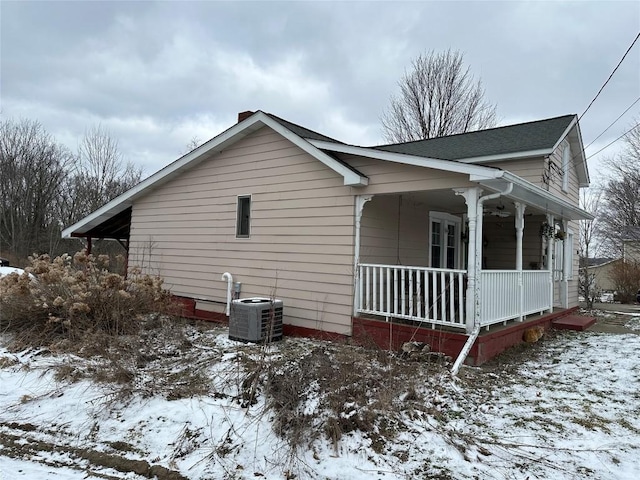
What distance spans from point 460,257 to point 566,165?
3733 millimetres

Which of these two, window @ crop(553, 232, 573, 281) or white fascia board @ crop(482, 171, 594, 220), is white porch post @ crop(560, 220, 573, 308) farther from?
white fascia board @ crop(482, 171, 594, 220)

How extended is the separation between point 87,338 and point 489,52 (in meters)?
14.9

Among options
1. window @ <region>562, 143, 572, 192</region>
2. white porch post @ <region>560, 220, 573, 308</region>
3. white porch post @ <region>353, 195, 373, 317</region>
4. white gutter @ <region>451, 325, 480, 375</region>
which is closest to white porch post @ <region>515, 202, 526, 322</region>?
white gutter @ <region>451, 325, 480, 375</region>

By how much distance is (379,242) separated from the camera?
7559 millimetres

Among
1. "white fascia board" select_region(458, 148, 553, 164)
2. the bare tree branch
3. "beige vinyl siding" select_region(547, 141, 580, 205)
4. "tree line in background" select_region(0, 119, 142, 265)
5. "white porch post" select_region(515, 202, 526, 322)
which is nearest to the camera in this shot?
"white porch post" select_region(515, 202, 526, 322)

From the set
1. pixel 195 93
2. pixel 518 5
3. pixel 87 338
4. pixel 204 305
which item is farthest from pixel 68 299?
pixel 195 93

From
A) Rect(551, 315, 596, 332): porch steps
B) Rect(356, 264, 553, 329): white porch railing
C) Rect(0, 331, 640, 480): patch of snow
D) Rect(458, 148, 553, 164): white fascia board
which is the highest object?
Rect(458, 148, 553, 164): white fascia board

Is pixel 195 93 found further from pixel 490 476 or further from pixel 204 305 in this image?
pixel 490 476

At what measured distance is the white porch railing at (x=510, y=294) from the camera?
6008 mm

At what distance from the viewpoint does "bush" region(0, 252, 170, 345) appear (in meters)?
6.80

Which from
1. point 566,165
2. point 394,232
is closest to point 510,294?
point 394,232

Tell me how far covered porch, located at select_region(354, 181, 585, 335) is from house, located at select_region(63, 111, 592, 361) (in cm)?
3

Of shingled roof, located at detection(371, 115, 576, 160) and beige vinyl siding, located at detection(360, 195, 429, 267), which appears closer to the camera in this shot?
beige vinyl siding, located at detection(360, 195, 429, 267)

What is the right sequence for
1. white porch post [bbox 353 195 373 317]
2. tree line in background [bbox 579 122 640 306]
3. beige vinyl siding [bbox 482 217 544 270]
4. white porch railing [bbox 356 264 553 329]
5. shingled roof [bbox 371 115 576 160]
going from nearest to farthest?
white porch railing [bbox 356 264 553 329]
white porch post [bbox 353 195 373 317]
shingled roof [bbox 371 115 576 160]
beige vinyl siding [bbox 482 217 544 270]
tree line in background [bbox 579 122 640 306]
